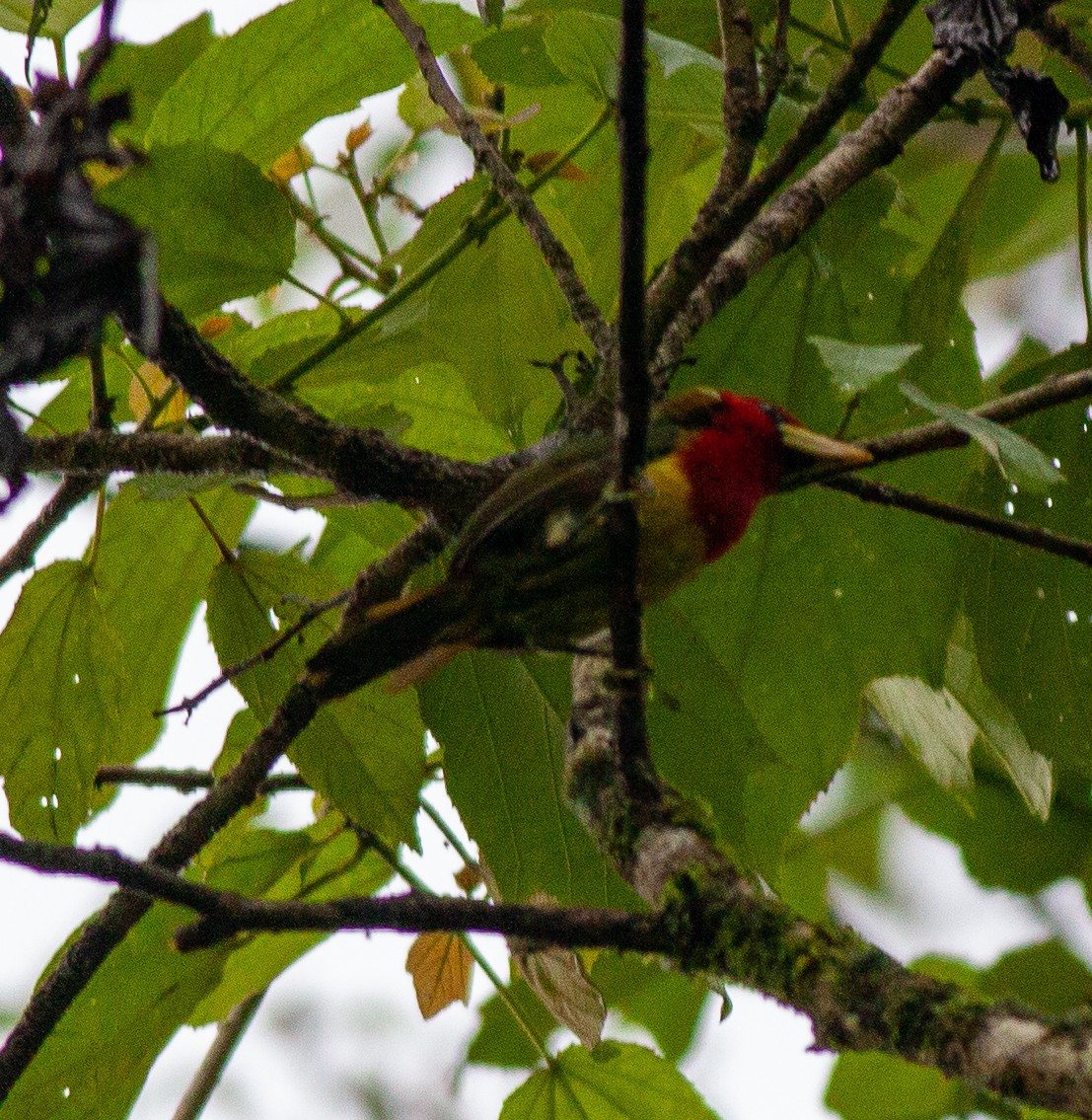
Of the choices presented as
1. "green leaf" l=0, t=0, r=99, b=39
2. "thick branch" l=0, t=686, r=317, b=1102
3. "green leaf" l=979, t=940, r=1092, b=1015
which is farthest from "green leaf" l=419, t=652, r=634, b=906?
"green leaf" l=979, t=940, r=1092, b=1015

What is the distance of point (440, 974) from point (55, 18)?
1760 mm

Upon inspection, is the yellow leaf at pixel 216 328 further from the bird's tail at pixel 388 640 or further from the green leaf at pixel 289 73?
the bird's tail at pixel 388 640

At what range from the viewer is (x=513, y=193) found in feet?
6.88

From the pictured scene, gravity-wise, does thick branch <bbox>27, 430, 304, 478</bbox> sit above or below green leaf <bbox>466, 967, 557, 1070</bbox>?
above

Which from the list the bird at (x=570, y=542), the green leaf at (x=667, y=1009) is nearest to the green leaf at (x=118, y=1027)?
the bird at (x=570, y=542)

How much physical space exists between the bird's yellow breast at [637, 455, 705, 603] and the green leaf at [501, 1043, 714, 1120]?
0.91 m

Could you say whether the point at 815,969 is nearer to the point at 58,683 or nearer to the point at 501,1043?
the point at 58,683

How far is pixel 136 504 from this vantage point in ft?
9.21

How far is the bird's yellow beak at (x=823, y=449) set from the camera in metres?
1.98

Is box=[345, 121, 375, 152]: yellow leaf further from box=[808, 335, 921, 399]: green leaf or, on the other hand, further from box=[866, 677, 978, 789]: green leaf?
box=[808, 335, 921, 399]: green leaf

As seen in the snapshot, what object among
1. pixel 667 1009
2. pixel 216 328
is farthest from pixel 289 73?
pixel 667 1009

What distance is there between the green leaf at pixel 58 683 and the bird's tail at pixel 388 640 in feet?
2.06

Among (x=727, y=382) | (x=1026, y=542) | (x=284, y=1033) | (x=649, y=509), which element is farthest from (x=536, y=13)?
(x=284, y=1033)

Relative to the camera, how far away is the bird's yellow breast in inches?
79.1
